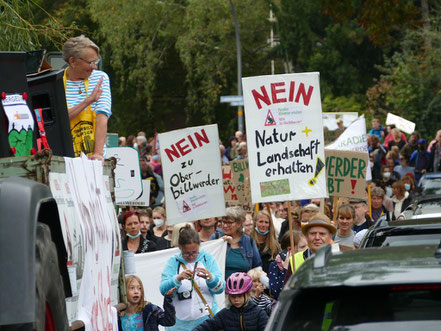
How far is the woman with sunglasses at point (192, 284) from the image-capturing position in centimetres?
974

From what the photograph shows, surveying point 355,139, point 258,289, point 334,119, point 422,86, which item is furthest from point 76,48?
point 422,86

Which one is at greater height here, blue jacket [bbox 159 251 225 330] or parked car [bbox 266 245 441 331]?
parked car [bbox 266 245 441 331]

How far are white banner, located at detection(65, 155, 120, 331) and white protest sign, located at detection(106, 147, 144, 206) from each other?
25.3 feet

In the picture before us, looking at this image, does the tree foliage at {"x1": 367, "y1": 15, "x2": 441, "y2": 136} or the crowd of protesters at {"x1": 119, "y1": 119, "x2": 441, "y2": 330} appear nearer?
the crowd of protesters at {"x1": 119, "y1": 119, "x2": 441, "y2": 330}

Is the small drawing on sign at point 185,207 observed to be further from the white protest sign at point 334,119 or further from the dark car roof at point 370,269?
the white protest sign at point 334,119

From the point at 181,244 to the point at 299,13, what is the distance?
41.4m

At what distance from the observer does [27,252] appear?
4270mm

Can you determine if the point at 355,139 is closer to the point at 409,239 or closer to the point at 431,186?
the point at 431,186

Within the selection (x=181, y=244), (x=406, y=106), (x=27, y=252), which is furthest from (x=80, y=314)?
(x=406, y=106)

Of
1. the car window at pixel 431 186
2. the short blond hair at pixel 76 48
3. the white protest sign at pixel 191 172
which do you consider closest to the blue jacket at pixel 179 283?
the short blond hair at pixel 76 48

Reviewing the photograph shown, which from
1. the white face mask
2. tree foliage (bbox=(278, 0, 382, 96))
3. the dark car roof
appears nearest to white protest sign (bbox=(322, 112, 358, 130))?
the white face mask

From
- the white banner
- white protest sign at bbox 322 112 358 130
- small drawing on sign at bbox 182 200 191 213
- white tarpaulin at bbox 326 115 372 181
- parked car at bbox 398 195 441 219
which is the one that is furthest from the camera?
white protest sign at bbox 322 112 358 130

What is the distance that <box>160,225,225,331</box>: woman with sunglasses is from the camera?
9742 millimetres

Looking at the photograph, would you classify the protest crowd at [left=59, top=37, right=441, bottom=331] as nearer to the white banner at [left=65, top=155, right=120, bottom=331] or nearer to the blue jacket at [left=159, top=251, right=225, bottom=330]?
the blue jacket at [left=159, top=251, right=225, bottom=330]
